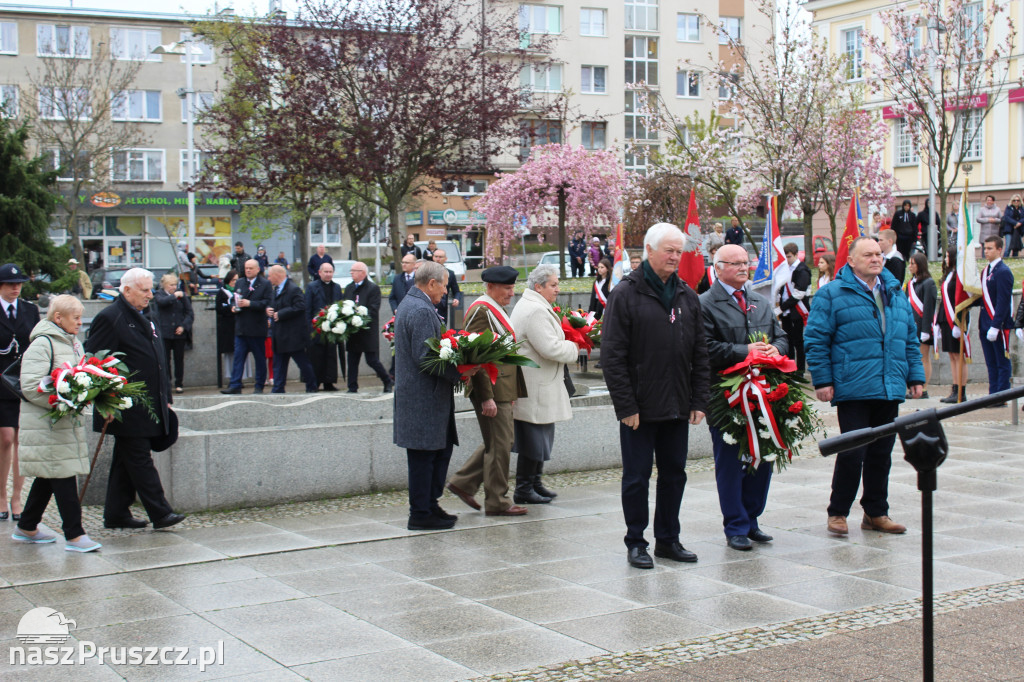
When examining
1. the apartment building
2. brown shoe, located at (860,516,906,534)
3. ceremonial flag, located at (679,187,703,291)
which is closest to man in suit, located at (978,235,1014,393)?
ceremonial flag, located at (679,187,703,291)

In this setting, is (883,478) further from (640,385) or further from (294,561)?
(294,561)

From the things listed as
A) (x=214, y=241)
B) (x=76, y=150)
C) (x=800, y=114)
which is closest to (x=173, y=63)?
(x=214, y=241)

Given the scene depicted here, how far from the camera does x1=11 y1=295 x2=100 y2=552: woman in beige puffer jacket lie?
25.1ft

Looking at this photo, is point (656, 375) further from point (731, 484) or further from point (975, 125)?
point (975, 125)

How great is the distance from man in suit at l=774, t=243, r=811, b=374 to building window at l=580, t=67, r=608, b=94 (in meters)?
48.8

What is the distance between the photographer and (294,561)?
24.1 ft

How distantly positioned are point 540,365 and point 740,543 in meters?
2.32

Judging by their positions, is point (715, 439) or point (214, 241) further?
point (214, 241)

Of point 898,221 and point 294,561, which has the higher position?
point 898,221

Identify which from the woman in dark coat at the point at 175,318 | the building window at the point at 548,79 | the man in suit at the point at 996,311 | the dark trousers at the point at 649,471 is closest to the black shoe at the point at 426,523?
the dark trousers at the point at 649,471

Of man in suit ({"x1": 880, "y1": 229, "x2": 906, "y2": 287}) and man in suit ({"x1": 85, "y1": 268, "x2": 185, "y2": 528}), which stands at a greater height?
man in suit ({"x1": 880, "y1": 229, "x2": 906, "y2": 287})

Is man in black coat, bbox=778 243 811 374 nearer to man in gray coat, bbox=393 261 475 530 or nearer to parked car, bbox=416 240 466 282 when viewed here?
man in gray coat, bbox=393 261 475 530

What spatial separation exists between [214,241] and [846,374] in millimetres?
56582

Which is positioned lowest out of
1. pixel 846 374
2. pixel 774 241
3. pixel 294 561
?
pixel 294 561
